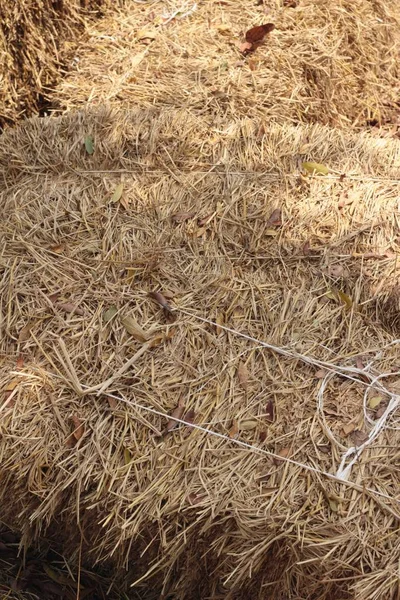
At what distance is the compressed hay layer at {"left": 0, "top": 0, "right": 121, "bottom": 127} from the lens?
3.00 meters

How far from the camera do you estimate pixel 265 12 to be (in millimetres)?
3082

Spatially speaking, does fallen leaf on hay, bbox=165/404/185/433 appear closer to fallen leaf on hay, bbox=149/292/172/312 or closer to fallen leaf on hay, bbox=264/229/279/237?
fallen leaf on hay, bbox=149/292/172/312

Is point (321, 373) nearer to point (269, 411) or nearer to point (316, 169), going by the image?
point (269, 411)

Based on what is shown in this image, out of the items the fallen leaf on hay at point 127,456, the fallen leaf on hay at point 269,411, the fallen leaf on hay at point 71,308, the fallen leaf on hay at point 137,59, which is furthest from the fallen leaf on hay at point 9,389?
the fallen leaf on hay at point 137,59

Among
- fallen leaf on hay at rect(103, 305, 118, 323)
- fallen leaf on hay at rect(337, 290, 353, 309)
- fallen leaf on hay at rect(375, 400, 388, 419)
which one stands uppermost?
fallen leaf on hay at rect(103, 305, 118, 323)

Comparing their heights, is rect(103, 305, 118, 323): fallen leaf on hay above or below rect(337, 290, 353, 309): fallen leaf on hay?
above

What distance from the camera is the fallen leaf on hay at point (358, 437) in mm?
1790

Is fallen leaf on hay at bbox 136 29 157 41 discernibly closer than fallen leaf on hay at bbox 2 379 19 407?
No

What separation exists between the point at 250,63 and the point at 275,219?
96 cm

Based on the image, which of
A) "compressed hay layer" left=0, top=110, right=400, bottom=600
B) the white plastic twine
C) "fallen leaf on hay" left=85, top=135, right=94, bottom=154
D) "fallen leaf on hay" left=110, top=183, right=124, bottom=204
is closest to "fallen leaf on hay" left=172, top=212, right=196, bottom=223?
"compressed hay layer" left=0, top=110, right=400, bottom=600

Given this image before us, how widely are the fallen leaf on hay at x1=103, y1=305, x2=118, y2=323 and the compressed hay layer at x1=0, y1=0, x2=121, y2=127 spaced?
1.43 m

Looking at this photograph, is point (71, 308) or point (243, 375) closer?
point (243, 375)

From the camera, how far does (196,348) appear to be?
6.48ft

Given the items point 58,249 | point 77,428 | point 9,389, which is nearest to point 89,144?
point 58,249
